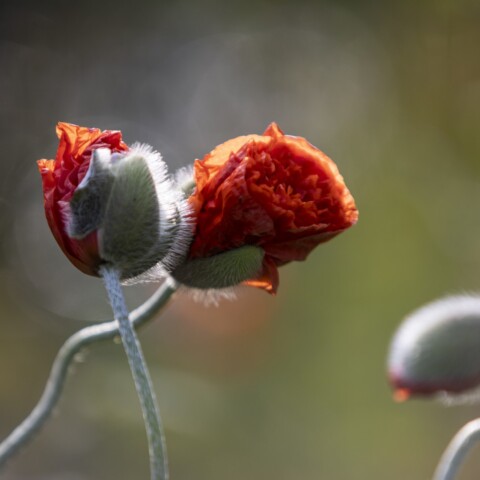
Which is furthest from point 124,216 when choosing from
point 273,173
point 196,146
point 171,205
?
point 196,146

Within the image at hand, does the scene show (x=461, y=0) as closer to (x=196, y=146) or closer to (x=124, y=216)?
(x=196, y=146)

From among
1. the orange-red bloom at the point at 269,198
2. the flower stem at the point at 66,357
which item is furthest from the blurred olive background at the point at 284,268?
the orange-red bloom at the point at 269,198

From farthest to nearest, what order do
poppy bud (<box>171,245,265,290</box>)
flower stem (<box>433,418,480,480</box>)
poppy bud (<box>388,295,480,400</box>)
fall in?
poppy bud (<box>388,295,480,400</box>), poppy bud (<box>171,245,265,290</box>), flower stem (<box>433,418,480,480</box>)

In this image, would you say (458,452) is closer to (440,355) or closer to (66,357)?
(440,355)

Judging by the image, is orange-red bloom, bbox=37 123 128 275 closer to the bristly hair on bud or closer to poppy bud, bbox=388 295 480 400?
the bristly hair on bud

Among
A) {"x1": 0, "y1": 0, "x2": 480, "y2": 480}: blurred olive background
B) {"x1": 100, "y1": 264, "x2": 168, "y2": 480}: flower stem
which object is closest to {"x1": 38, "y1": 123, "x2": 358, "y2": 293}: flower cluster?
{"x1": 100, "y1": 264, "x2": 168, "y2": 480}: flower stem

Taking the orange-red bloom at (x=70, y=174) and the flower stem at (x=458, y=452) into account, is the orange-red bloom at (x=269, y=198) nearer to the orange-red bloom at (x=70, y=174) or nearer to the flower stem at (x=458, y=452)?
the orange-red bloom at (x=70, y=174)

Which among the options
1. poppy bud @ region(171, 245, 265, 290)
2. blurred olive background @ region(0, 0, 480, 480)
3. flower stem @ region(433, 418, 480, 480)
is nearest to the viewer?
flower stem @ region(433, 418, 480, 480)
